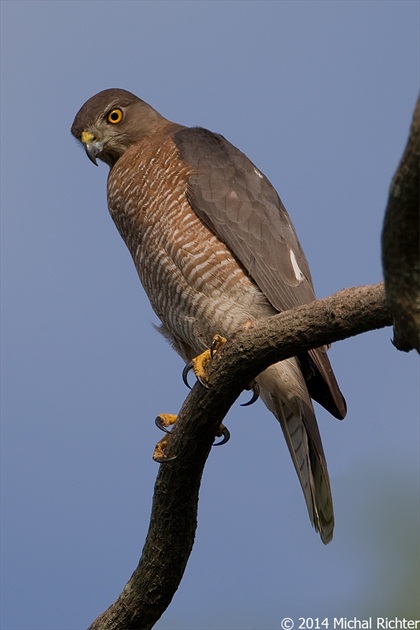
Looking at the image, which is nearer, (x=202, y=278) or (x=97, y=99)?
(x=202, y=278)

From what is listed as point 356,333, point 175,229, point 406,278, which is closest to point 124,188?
point 175,229

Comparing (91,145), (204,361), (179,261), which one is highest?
(91,145)

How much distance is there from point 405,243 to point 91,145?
4293 mm

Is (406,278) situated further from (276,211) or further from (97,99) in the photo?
(97,99)

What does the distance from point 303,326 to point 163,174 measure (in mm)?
2276

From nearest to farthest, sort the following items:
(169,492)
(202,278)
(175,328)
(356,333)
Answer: (356,333)
(169,492)
(202,278)
(175,328)

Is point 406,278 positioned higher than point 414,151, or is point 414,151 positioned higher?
point 414,151

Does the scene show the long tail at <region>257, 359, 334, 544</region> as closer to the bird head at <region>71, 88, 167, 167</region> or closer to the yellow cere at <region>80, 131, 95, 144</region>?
the bird head at <region>71, 88, 167, 167</region>

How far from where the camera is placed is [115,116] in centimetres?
672

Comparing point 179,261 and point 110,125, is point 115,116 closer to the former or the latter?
point 110,125

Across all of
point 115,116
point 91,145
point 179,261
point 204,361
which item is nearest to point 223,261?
point 179,261

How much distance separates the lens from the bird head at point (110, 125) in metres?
6.61

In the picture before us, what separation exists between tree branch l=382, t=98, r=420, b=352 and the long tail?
260 cm

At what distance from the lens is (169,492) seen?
14.8ft
